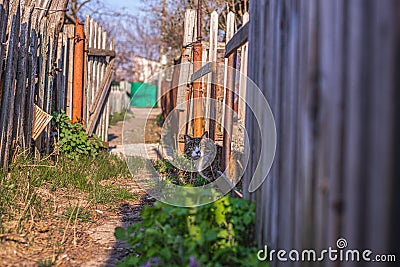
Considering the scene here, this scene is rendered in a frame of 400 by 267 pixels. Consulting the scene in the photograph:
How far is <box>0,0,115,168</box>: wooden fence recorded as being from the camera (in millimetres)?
4648

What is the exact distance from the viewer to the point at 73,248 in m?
3.21

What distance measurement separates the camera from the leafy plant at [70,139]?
6.64 metres

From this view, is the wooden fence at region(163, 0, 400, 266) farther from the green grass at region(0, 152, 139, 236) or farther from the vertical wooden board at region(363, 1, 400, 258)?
the green grass at region(0, 152, 139, 236)

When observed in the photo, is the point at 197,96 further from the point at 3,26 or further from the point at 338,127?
the point at 338,127

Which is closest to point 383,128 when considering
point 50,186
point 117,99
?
point 50,186

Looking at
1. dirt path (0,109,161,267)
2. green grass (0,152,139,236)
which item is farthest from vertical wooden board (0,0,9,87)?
dirt path (0,109,161,267)

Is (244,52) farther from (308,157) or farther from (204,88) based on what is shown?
(204,88)

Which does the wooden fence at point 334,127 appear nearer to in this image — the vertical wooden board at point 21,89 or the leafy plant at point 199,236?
the leafy plant at point 199,236

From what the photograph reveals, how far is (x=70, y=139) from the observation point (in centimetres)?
673


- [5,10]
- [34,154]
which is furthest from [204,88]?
[5,10]

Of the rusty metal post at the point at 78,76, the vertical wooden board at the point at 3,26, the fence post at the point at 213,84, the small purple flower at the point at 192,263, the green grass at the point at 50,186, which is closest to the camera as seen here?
the small purple flower at the point at 192,263

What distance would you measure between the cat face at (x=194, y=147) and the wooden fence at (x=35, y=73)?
1.81 m

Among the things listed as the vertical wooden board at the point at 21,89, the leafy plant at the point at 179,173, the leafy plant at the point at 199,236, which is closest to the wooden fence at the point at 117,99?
the leafy plant at the point at 179,173

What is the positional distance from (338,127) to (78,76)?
21.4 feet
